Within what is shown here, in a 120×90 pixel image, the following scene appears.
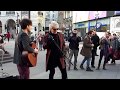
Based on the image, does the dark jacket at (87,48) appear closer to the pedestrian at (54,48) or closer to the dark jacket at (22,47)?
the pedestrian at (54,48)

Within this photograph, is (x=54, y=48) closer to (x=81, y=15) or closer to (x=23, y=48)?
(x=23, y=48)

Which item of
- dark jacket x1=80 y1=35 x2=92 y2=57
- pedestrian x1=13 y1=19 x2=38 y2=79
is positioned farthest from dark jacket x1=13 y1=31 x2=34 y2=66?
dark jacket x1=80 y1=35 x2=92 y2=57

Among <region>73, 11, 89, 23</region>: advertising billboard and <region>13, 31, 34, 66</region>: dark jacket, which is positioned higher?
<region>73, 11, 89, 23</region>: advertising billboard

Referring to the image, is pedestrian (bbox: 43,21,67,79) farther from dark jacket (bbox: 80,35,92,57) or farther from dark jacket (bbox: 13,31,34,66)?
dark jacket (bbox: 80,35,92,57)

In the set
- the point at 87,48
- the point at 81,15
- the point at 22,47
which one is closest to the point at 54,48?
the point at 22,47

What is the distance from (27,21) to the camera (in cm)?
486

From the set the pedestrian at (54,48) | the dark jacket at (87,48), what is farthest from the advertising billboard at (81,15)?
the dark jacket at (87,48)

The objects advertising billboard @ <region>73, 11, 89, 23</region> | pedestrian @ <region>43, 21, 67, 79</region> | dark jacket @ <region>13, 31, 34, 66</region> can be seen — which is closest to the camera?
advertising billboard @ <region>73, 11, 89, 23</region>

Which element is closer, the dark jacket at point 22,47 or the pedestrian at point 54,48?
the dark jacket at point 22,47
